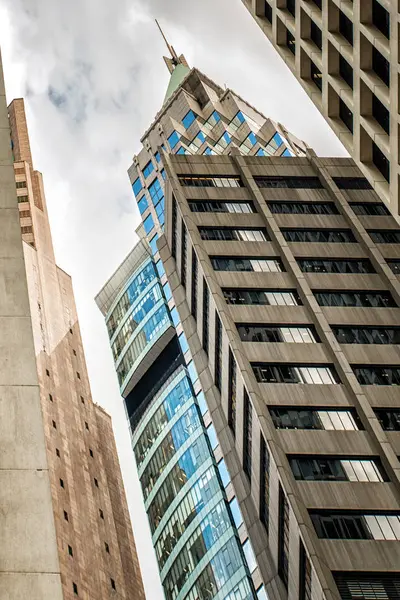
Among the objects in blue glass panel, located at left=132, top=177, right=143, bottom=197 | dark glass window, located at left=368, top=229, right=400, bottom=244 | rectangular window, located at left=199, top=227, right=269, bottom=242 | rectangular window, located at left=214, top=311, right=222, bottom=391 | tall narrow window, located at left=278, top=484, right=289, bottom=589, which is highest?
blue glass panel, located at left=132, top=177, right=143, bottom=197

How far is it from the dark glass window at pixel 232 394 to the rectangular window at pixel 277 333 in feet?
7.35

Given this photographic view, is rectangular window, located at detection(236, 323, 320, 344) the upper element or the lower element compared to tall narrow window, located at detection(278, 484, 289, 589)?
upper

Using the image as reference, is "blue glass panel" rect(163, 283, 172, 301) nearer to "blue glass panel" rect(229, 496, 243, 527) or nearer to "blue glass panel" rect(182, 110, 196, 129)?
"blue glass panel" rect(182, 110, 196, 129)

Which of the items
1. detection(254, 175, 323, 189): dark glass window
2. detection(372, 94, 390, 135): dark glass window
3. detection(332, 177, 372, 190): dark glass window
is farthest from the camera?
detection(332, 177, 372, 190): dark glass window

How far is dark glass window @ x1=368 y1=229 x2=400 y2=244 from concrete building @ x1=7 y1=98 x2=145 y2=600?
3353 cm

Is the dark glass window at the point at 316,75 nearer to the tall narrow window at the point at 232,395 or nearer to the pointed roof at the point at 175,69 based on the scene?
the tall narrow window at the point at 232,395

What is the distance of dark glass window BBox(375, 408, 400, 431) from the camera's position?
59312mm

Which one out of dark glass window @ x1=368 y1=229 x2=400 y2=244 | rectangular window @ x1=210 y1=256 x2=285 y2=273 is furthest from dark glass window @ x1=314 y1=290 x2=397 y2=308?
dark glass window @ x1=368 y1=229 x2=400 y2=244

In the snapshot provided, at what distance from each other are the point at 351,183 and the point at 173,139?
31.8 m

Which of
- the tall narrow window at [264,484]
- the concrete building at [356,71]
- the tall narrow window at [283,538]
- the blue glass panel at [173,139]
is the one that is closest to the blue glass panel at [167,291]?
the blue glass panel at [173,139]

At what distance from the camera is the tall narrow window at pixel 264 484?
58.1 metres

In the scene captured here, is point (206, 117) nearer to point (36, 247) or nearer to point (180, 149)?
point (180, 149)

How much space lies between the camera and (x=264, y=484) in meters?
59.7

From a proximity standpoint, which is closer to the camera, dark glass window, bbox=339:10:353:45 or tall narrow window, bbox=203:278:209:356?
dark glass window, bbox=339:10:353:45
